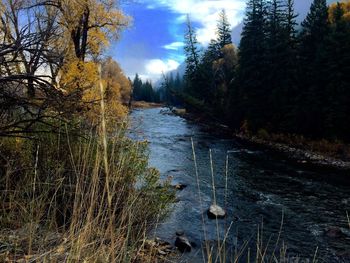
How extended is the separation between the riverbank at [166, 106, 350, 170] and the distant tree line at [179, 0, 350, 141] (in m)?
1.09

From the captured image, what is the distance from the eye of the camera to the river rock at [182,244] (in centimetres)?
944

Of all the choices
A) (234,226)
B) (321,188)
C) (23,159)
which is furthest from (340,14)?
(23,159)

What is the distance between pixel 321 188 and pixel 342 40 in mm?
16132

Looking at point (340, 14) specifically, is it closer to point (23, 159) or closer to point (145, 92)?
point (23, 159)

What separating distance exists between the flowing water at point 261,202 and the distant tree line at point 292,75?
23.8ft

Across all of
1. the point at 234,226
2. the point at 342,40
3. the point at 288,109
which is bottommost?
the point at 234,226

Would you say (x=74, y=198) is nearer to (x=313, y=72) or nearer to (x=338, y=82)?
(x=338, y=82)

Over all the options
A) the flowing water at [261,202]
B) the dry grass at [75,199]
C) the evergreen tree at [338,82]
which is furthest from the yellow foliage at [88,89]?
the evergreen tree at [338,82]

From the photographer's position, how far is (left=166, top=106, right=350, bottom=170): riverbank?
23263 mm

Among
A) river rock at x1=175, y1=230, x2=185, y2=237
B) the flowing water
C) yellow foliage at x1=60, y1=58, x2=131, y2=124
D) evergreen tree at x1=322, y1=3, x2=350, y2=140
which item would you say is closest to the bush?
yellow foliage at x1=60, y1=58, x2=131, y2=124

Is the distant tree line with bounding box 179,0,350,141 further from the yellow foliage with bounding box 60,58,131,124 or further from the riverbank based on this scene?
the yellow foliage with bounding box 60,58,131,124

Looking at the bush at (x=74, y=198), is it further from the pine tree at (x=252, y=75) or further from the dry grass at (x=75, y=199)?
the pine tree at (x=252, y=75)

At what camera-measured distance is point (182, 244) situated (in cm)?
952

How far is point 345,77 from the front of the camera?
27.9 metres
